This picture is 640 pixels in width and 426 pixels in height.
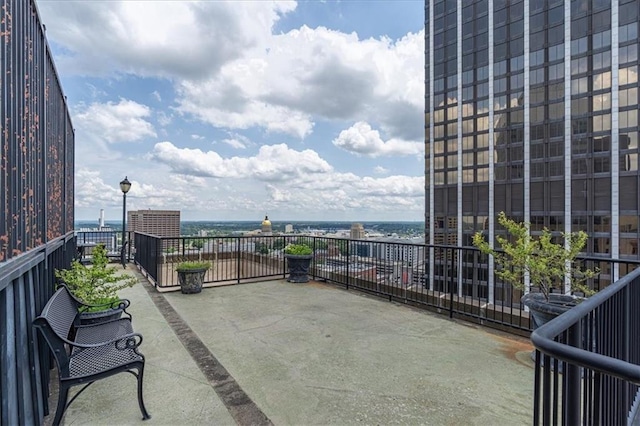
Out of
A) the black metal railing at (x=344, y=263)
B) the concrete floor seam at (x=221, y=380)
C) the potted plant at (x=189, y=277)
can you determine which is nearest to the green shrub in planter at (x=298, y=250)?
the black metal railing at (x=344, y=263)

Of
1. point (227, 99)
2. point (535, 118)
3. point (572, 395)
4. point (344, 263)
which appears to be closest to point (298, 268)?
point (344, 263)

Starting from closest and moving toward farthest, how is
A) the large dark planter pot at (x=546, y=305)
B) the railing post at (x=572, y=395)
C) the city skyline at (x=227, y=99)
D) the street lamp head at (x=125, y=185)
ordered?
the railing post at (x=572, y=395) < the large dark planter pot at (x=546, y=305) < the city skyline at (x=227, y=99) < the street lamp head at (x=125, y=185)

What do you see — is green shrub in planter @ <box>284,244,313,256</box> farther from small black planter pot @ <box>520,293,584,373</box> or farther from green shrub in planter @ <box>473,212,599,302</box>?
small black planter pot @ <box>520,293,584,373</box>

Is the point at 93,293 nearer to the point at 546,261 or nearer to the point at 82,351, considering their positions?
the point at 82,351

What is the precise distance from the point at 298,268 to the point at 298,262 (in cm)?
15

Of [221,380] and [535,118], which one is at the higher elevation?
[535,118]

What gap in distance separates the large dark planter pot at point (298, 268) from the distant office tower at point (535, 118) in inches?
1549

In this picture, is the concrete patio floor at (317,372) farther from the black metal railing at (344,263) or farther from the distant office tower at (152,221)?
the distant office tower at (152,221)

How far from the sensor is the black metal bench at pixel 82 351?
2070mm

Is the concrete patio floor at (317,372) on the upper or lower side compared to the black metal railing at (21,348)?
lower

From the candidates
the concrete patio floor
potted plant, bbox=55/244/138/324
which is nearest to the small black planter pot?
the concrete patio floor

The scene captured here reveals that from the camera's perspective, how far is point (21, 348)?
6.53 feet

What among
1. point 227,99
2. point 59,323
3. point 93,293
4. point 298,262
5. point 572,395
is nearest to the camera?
point 572,395

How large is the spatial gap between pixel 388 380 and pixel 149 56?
970 cm
